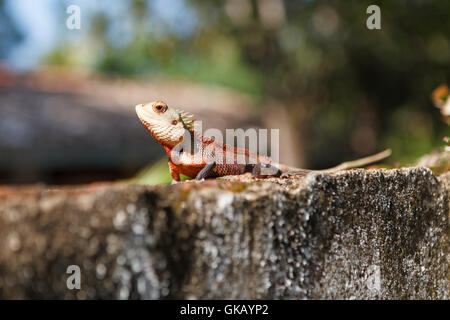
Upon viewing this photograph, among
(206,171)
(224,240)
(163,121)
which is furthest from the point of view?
(163,121)

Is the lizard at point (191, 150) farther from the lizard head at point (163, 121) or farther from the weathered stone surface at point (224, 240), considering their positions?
the weathered stone surface at point (224, 240)

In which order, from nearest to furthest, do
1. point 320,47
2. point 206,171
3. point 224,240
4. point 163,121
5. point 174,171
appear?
1. point 224,240
2. point 206,171
3. point 163,121
4. point 174,171
5. point 320,47

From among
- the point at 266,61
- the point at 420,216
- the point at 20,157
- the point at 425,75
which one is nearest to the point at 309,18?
the point at 266,61

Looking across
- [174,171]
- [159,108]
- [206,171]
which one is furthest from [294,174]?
[159,108]

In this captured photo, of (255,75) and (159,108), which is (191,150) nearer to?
(159,108)

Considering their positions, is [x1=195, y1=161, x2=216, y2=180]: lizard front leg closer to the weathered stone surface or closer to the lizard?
the lizard
